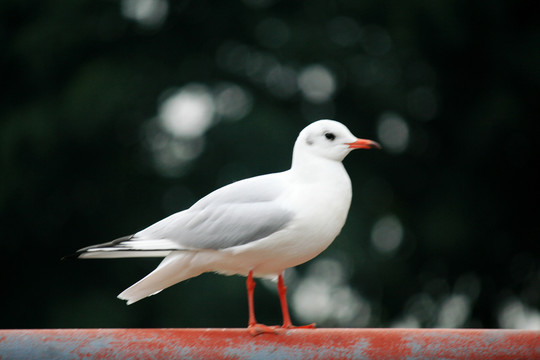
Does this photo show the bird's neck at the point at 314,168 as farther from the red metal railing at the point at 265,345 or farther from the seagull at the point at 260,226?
the red metal railing at the point at 265,345

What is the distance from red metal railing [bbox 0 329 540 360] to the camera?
200 cm

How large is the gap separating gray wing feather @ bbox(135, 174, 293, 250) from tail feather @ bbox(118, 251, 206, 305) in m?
0.07

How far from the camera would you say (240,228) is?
2.46m

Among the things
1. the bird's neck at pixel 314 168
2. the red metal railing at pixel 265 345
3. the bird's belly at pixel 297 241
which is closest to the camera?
the red metal railing at pixel 265 345

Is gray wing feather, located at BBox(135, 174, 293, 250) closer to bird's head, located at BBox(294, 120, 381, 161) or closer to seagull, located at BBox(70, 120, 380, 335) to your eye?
seagull, located at BBox(70, 120, 380, 335)

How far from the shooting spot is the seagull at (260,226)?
240 centimetres

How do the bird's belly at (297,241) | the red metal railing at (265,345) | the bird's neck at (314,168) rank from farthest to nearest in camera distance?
the bird's neck at (314,168), the bird's belly at (297,241), the red metal railing at (265,345)

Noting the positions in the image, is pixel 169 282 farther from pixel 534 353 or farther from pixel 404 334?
pixel 534 353

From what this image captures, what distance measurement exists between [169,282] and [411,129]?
440 centimetres

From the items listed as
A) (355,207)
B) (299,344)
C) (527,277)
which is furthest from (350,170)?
(299,344)

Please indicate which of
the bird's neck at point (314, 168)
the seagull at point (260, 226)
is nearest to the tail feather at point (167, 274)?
the seagull at point (260, 226)

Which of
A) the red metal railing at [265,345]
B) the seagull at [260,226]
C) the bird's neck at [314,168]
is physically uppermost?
the bird's neck at [314,168]

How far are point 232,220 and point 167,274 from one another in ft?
0.80

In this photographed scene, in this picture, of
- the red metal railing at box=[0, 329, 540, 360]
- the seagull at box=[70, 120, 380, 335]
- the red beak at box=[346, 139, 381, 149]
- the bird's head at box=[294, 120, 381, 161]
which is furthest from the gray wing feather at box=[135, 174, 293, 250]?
the red metal railing at box=[0, 329, 540, 360]
